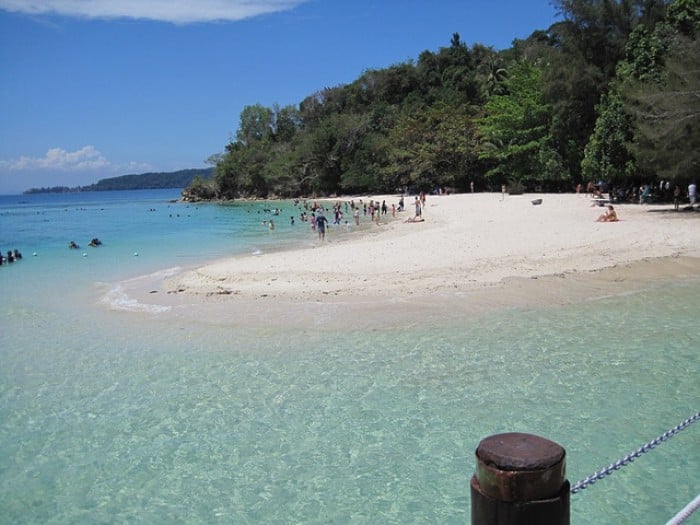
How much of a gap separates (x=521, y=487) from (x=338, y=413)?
620cm

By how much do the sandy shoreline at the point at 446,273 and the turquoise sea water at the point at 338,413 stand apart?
1.34 metres

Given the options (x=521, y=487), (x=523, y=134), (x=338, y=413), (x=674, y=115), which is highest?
(x=523, y=134)

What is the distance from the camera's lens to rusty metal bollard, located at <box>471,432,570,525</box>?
206cm

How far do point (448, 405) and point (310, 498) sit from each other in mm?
2754

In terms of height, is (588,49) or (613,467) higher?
(588,49)

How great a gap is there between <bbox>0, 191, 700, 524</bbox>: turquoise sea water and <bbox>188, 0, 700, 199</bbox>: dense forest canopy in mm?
14005

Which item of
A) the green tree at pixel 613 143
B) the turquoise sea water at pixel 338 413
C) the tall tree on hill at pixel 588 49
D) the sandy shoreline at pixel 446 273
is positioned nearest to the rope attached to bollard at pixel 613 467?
the turquoise sea water at pixel 338 413

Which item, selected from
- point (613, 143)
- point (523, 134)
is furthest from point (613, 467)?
point (523, 134)

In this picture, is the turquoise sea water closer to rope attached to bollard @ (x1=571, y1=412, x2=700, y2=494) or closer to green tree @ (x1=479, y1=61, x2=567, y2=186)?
rope attached to bollard @ (x1=571, y1=412, x2=700, y2=494)

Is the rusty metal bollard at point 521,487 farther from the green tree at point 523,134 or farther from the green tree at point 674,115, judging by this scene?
the green tree at point 523,134

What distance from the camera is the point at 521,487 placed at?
206 cm

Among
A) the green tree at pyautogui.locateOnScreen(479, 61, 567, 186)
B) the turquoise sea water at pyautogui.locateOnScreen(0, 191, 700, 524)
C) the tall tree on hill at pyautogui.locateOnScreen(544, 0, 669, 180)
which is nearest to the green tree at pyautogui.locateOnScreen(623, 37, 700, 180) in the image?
the tall tree on hill at pyautogui.locateOnScreen(544, 0, 669, 180)

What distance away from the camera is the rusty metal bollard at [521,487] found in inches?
81.1

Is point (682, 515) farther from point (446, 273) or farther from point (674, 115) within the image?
point (674, 115)
